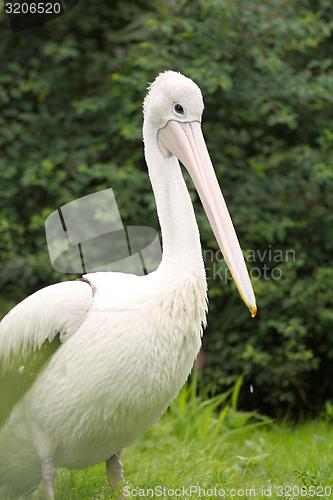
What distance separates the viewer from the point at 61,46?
18.6 feet

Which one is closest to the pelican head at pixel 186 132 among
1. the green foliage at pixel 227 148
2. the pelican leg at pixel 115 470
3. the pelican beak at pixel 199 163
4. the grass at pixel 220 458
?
the pelican beak at pixel 199 163

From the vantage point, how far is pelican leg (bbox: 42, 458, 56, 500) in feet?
10.7

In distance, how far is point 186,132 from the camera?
325 centimetres

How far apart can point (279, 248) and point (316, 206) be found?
365 millimetres

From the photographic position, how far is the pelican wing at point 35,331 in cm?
318

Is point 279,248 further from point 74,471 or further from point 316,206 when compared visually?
point 74,471

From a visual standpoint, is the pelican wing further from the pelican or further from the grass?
the grass

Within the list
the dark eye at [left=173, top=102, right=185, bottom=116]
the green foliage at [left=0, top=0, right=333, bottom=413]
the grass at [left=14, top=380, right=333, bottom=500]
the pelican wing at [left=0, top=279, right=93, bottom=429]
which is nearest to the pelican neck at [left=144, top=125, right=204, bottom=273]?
the dark eye at [left=173, top=102, right=185, bottom=116]

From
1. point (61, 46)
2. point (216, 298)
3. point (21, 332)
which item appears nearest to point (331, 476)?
point (21, 332)

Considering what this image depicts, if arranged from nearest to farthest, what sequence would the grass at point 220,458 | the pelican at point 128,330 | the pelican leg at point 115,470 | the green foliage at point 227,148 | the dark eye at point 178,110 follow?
the pelican at point 128,330 → the dark eye at point 178,110 → the pelican leg at point 115,470 → the grass at point 220,458 → the green foliage at point 227,148

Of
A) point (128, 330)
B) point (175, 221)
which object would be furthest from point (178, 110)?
point (128, 330)

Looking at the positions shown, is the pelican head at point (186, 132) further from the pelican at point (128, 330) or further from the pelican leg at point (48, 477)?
the pelican leg at point (48, 477)

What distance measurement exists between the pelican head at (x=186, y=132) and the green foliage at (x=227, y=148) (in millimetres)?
1908

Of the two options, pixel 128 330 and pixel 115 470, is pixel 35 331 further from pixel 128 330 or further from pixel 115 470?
pixel 115 470
